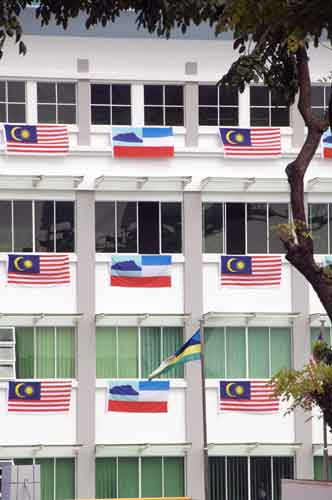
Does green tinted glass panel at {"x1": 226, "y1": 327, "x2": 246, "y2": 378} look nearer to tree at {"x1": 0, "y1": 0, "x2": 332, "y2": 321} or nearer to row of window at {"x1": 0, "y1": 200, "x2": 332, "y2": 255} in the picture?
row of window at {"x1": 0, "y1": 200, "x2": 332, "y2": 255}

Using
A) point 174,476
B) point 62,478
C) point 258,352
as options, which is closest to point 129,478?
point 174,476

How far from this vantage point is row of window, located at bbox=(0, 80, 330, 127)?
5331 centimetres

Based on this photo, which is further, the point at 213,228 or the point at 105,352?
the point at 213,228

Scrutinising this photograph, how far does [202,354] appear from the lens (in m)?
48.9

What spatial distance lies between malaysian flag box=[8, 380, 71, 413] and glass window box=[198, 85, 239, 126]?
9.32 meters

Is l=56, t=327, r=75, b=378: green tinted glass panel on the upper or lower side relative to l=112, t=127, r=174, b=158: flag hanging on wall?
lower

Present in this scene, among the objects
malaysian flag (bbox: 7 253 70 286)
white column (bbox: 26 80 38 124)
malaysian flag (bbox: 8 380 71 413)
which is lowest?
malaysian flag (bbox: 8 380 71 413)

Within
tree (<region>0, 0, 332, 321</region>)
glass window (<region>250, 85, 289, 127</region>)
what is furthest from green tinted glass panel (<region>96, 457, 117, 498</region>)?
tree (<region>0, 0, 332, 321</region>)

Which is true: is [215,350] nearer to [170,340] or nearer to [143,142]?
[170,340]

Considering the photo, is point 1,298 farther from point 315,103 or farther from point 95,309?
point 315,103

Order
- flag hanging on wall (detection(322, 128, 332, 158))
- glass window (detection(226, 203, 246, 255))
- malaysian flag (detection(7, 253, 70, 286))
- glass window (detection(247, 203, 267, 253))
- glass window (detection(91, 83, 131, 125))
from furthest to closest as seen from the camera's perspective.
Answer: flag hanging on wall (detection(322, 128, 332, 158)) → glass window (detection(247, 203, 267, 253)) → glass window (detection(226, 203, 246, 255)) → glass window (detection(91, 83, 131, 125)) → malaysian flag (detection(7, 253, 70, 286))

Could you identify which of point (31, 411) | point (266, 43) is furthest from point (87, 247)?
point (266, 43)

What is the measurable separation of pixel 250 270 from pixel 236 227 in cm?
139

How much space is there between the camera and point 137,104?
53969mm
